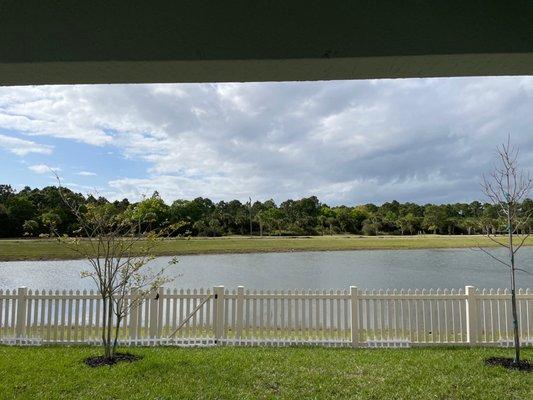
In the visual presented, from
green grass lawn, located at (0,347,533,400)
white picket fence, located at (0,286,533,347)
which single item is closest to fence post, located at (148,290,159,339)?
white picket fence, located at (0,286,533,347)

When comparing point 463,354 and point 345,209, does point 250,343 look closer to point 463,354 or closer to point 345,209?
point 463,354

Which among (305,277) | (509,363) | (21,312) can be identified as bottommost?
(305,277)

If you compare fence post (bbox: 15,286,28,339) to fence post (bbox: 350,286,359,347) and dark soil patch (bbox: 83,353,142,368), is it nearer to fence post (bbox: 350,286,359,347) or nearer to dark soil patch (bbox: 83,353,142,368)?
dark soil patch (bbox: 83,353,142,368)

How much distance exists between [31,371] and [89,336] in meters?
2.12

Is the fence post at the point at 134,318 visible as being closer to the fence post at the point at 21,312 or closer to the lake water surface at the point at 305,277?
the fence post at the point at 21,312

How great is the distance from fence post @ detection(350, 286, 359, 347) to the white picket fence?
0.06 feet

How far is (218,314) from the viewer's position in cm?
770

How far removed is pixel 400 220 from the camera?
74.3 meters

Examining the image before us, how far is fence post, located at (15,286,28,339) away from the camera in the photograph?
25.2 ft

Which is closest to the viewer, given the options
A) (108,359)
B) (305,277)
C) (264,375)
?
(264,375)

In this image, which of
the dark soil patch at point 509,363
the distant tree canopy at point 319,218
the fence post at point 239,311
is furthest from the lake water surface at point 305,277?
the distant tree canopy at point 319,218

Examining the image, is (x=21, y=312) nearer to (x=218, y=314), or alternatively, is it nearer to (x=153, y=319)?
(x=153, y=319)

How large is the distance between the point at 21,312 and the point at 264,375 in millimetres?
4839

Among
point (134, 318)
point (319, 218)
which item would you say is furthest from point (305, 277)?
point (319, 218)
